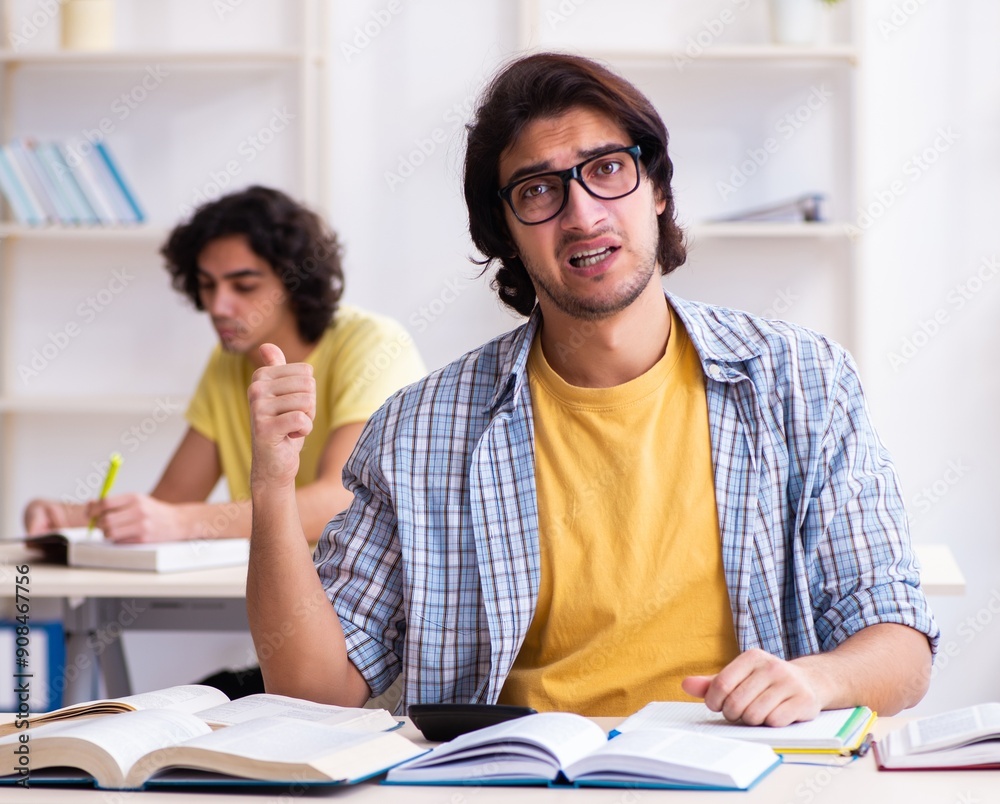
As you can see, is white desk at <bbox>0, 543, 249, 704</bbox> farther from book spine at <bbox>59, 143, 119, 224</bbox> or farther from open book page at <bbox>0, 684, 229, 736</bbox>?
book spine at <bbox>59, 143, 119, 224</bbox>

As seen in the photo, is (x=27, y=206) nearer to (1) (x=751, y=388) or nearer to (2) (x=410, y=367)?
(2) (x=410, y=367)

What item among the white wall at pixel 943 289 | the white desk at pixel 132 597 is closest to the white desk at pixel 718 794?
the white desk at pixel 132 597

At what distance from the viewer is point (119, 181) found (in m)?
3.39

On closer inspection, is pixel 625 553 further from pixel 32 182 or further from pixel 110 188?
pixel 32 182

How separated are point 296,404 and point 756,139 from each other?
7.92ft

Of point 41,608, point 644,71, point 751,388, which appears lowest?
point 41,608

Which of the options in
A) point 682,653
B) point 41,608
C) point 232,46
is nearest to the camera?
point 682,653

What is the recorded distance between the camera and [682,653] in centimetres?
140

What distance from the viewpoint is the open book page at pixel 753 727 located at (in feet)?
3.32

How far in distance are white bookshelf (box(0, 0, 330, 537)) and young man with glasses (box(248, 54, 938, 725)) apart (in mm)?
2085

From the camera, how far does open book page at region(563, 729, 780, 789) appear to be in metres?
0.90

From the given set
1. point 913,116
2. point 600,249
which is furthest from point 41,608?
→ point 913,116

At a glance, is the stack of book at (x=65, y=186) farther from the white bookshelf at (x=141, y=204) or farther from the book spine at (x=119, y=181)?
the white bookshelf at (x=141, y=204)

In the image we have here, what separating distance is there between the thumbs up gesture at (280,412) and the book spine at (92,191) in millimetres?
2310
